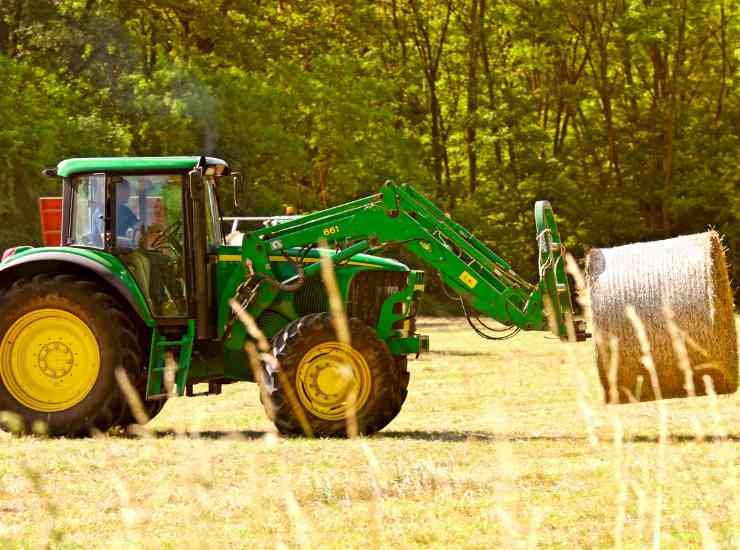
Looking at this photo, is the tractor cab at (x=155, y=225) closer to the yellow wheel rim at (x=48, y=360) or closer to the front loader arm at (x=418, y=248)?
the front loader arm at (x=418, y=248)

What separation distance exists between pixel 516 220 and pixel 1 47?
14808mm

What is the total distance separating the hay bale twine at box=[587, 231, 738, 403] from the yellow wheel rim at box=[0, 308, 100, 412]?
3848mm

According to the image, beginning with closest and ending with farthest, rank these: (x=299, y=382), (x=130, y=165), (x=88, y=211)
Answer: (x=299, y=382) → (x=130, y=165) → (x=88, y=211)

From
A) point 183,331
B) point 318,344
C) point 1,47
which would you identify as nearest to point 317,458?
point 318,344

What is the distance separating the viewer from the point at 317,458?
937cm

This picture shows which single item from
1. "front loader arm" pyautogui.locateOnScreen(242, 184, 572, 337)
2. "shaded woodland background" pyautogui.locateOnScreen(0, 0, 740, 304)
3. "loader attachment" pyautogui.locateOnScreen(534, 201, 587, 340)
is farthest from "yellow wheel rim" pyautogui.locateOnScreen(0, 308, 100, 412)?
"shaded woodland background" pyautogui.locateOnScreen(0, 0, 740, 304)

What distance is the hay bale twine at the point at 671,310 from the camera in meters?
10.1

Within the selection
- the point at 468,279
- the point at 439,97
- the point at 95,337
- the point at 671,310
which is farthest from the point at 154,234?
the point at 439,97

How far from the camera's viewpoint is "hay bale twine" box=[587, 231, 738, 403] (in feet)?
33.3

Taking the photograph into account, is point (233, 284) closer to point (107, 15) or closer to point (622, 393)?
point (622, 393)

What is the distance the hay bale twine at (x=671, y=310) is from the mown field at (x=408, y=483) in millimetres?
535

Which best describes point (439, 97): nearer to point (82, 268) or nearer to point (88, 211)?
point (88, 211)

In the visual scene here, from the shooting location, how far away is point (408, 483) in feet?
26.3

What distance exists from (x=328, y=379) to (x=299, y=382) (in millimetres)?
229
